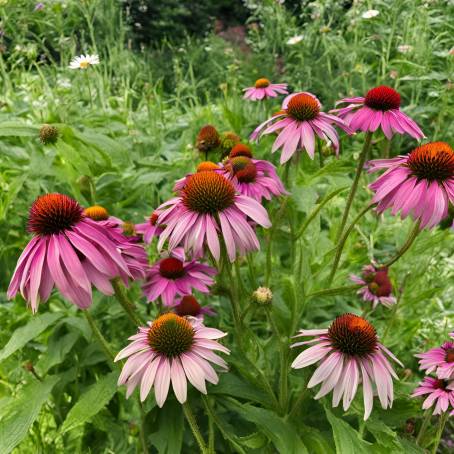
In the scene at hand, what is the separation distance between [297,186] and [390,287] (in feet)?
1.51

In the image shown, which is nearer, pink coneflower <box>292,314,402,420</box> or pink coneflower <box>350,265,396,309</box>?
pink coneflower <box>292,314,402,420</box>

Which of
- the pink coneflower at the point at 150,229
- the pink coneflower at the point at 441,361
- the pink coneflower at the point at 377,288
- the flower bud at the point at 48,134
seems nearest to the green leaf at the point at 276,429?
the pink coneflower at the point at 441,361

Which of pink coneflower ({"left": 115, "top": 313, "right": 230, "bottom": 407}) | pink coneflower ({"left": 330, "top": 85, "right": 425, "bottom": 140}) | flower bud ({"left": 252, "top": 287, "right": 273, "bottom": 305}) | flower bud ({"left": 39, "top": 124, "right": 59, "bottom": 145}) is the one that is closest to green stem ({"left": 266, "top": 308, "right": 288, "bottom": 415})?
flower bud ({"left": 252, "top": 287, "right": 273, "bottom": 305})

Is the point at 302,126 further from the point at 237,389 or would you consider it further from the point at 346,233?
the point at 237,389

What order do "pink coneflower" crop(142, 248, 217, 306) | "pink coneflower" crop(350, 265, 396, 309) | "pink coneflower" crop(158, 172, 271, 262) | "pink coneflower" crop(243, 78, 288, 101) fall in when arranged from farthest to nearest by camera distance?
"pink coneflower" crop(243, 78, 288, 101) → "pink coneflower" crop(350, 265, 396, 309) → "pink coneflower" crop(142, 248, 217, 306) → "pink coneflower" crop(158, 172, 271, 262)

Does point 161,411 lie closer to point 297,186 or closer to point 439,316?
point 297,186

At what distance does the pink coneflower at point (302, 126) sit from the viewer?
3.51ft

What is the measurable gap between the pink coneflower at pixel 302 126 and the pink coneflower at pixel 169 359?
0.39 meters

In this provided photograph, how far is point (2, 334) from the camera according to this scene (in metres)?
1.30

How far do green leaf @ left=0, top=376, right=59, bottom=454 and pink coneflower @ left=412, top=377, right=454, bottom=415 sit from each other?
0.71 meters

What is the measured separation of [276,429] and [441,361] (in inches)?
14.5

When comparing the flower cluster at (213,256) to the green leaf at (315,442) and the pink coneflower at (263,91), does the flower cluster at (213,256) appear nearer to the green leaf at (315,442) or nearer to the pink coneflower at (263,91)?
the green leaf at (315,442)

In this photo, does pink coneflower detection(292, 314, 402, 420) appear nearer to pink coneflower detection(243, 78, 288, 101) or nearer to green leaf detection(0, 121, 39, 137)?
green leaf detection(0, 121, 39, 137)

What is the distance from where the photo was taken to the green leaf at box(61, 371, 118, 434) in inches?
37.6
